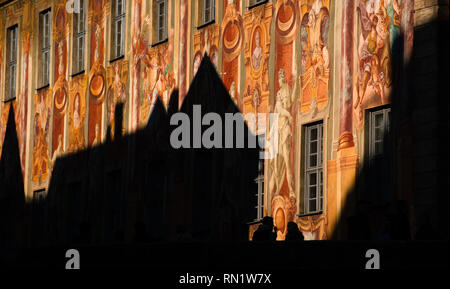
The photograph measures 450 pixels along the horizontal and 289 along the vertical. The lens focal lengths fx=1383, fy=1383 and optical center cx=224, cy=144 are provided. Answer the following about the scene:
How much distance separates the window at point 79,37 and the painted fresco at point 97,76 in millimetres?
784

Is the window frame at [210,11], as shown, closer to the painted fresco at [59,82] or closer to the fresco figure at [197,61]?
the fresco figure at [197,61]

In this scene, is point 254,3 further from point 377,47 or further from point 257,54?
point 377,47

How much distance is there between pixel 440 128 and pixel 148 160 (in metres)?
10.3

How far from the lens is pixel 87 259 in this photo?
20516mm

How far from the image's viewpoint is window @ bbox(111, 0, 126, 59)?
32.7 metres

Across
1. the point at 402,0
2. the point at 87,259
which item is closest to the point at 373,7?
the point at 402,0

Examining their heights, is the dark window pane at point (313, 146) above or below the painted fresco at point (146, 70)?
below

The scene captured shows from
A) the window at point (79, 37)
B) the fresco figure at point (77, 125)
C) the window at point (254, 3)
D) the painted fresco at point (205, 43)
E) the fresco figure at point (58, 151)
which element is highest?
the window at point (79, 37)

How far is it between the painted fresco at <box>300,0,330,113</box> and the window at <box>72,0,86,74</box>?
10.8m

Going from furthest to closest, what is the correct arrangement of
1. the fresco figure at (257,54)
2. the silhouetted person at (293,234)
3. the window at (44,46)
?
the window at (44,46), the fresco figure at (257,54), the silhouetted person at (293,234)

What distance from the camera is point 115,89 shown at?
106ft

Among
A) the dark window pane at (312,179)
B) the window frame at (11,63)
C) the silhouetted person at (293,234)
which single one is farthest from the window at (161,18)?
the silhouetted person at (293,234)

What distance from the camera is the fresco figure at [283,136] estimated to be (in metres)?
25.1
